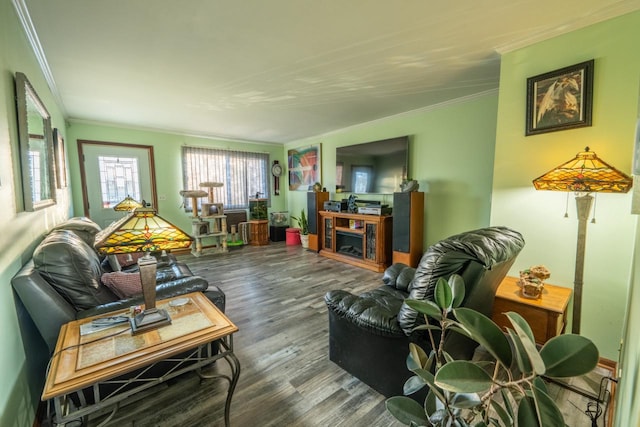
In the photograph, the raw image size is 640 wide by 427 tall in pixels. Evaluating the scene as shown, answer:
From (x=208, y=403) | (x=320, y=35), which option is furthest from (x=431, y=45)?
(x=208, y=403)

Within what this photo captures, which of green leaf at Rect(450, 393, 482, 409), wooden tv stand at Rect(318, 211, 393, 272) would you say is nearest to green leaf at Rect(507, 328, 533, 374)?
green leaf at Rect(450, 393, 482, 409)

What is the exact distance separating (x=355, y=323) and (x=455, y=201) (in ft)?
8.81

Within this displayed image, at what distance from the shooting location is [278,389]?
1.73 metres

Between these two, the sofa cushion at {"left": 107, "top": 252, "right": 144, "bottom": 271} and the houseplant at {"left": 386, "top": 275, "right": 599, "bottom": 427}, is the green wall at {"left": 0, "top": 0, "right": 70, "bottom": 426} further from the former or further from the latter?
the houseplant at {"left": 386, "top": 275, "right": 599, "bottom": 427}

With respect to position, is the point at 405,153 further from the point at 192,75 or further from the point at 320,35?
the point at 192,75

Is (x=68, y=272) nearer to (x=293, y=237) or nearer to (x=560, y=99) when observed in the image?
(x=560, y=99)

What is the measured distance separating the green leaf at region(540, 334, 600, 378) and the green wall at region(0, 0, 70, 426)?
185cm

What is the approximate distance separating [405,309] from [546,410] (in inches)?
37.6

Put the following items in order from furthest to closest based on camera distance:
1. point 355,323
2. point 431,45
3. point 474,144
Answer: point 474,144, point 431,45, point 355,323

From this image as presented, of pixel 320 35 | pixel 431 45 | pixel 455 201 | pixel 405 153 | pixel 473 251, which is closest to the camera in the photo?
pixel 473 251

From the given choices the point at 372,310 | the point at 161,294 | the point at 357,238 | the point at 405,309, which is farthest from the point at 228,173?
the point at 405,309

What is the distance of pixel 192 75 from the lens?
8.80 feet

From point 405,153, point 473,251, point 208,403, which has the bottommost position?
point 208,403

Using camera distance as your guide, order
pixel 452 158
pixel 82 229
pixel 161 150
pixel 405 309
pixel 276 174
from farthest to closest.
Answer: pixel 276 174 → pixel 161 150 → pixel 452 158 → pixel 82 229 → pixel 405 309
